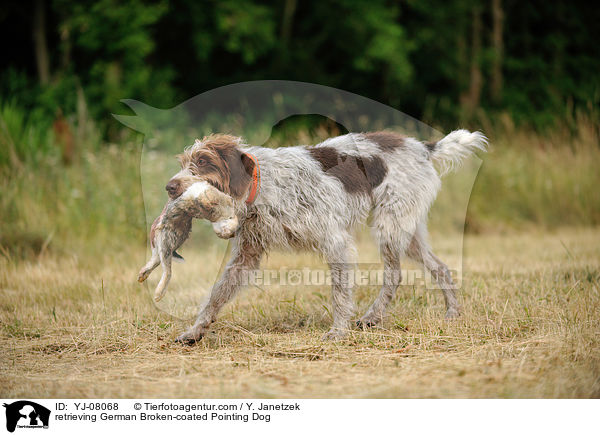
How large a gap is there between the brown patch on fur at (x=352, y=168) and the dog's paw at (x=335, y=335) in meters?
1.03

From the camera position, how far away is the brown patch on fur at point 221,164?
3.89 meters

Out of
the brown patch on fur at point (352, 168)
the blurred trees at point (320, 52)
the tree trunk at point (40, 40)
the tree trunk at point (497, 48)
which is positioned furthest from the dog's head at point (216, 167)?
the tree trunk at point (497, 48)

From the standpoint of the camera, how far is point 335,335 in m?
4.22

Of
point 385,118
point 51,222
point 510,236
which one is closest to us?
point 385,118

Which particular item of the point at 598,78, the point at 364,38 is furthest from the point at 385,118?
the point at 598,78

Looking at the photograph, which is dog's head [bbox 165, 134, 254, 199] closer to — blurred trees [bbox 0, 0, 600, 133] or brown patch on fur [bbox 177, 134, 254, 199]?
brown patch on fur [bbox 177, 134, 254, 199]

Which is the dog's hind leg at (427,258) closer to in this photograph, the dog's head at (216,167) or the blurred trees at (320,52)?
the dog's head at (216,167)

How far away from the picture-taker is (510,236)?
8875 mm

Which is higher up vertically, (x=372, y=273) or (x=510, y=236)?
(x=510, y=236)

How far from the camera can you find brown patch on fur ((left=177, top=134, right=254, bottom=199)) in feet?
12.8

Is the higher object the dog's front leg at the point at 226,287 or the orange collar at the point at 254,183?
the orange collar at the point at 254,183
